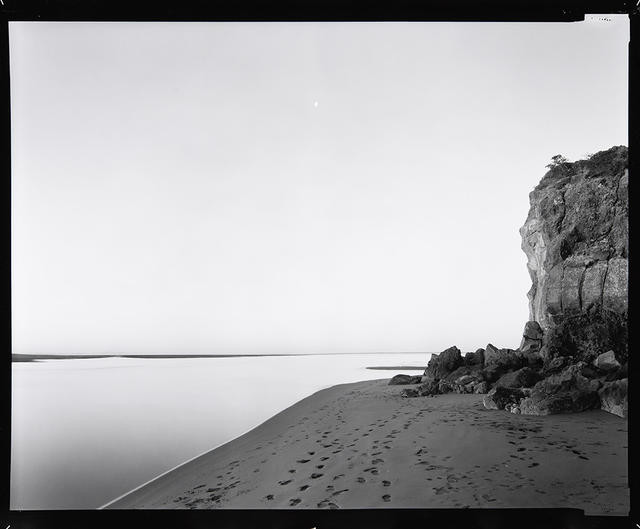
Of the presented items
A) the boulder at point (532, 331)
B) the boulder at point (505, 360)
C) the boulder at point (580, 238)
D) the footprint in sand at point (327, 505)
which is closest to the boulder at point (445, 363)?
the boulder at point (505, 360)

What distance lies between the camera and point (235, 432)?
412 centimetres

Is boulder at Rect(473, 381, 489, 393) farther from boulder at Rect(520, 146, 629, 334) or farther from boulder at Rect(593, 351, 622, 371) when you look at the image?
boulder at Rect(520, 146, 629, 334)

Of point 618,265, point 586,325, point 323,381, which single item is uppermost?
point 618,265

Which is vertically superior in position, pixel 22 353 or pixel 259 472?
pixel 22 353

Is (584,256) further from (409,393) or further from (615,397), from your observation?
(409,393)

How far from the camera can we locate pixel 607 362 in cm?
422

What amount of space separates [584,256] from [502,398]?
8.47ft

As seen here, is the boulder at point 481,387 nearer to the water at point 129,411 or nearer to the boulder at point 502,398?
the boulder at point 502,398
